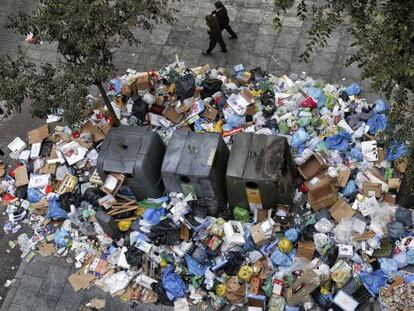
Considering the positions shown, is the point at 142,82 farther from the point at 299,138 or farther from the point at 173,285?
the point at 173,285

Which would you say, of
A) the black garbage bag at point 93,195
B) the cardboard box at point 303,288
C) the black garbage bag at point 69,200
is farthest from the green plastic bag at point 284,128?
the black garbage bag at point 69,200

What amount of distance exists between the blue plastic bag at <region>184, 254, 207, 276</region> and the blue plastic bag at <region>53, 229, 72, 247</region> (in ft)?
7.26

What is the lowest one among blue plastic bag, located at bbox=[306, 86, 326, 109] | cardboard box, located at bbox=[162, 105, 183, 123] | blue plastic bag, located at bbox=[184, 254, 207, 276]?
blue plastic bag, located at bbox=[184, 254, 207, 276]

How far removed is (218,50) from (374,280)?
6.13 meters

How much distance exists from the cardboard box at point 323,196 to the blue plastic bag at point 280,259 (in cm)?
101

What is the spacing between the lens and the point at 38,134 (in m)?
10.8

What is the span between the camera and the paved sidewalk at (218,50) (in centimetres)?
1075

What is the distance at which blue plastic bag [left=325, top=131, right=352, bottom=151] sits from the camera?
30.7 ft

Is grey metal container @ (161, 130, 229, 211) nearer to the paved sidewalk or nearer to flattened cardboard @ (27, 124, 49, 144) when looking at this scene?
the paved sidewalk

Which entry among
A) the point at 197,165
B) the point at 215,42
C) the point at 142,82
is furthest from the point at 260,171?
the point at 215,42

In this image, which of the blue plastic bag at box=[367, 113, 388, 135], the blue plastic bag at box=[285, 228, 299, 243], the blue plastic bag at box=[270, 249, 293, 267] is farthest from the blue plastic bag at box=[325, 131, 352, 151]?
the blue plastic bag at box=[270, 249, 293, 267]

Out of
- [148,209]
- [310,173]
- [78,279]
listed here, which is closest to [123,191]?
[148,209]

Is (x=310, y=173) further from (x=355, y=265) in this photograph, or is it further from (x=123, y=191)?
(x=123, y=191)

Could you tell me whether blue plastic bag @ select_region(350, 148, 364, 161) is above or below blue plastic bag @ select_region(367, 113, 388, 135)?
below
